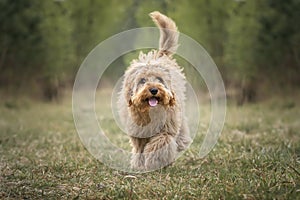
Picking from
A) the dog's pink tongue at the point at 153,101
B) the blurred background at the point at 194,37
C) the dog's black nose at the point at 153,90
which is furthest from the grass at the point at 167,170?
the blurred background at the point at 194,37

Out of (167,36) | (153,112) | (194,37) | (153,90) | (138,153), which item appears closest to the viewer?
(153,90)

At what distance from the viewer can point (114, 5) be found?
1920 centimetres

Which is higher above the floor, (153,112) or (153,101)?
(153,101)

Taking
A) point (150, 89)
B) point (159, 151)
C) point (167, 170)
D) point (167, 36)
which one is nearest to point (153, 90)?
point (150, 89)

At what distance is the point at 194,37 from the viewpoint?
15422 mm

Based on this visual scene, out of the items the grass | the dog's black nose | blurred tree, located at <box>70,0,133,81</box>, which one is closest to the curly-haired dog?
the dog's black nose

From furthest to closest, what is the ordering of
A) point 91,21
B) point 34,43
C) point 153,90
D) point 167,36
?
point 91,21, point 34,43, point 167,36, point 153,90

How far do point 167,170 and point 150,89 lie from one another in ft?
3.35

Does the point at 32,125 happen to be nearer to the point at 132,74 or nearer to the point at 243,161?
the point at 132,74

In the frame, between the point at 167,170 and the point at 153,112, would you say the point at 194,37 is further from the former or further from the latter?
the point at 167,170

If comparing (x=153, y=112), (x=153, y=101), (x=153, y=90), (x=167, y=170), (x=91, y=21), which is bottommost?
(x=167, y=170)

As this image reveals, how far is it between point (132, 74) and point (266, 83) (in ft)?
33.6

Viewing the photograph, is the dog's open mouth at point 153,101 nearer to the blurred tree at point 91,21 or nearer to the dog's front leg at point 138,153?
the dog's front leg at point 138,153

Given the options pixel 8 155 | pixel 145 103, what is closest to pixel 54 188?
pixel 145 103
